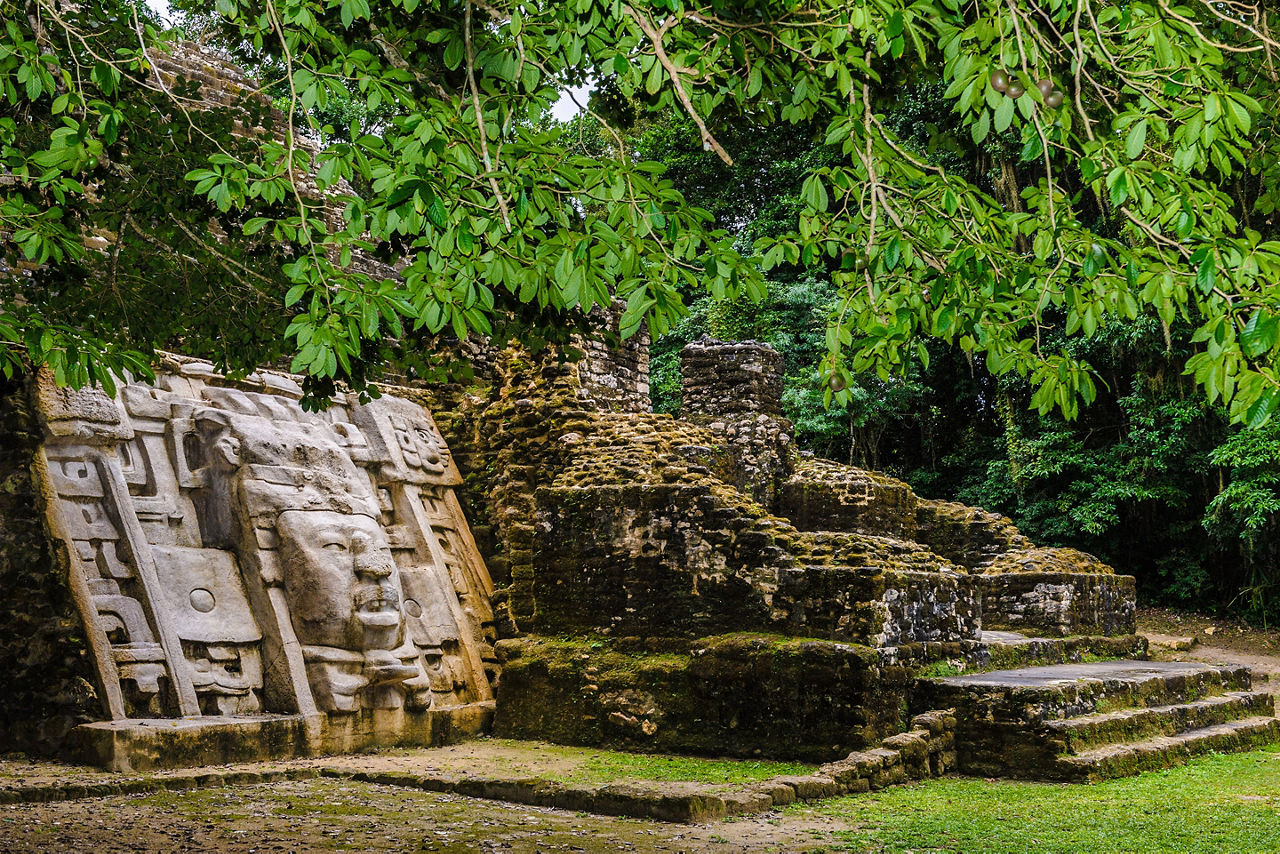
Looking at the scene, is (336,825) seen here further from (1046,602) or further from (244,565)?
(1046,602)

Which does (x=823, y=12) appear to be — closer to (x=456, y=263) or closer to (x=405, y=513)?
(x=456, y=263)

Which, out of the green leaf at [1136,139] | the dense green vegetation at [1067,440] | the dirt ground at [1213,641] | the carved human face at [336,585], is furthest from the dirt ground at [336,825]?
the dense green vegetation at [1067,440]

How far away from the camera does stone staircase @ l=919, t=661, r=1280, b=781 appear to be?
751 centimetres

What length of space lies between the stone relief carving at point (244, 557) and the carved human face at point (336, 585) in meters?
0.01

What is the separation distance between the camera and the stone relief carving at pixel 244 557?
7188 mm

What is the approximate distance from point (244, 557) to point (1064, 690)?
19.8ft

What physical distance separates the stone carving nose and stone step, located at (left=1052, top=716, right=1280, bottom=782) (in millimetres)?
4997

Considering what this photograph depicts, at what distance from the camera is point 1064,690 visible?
7.93 meters

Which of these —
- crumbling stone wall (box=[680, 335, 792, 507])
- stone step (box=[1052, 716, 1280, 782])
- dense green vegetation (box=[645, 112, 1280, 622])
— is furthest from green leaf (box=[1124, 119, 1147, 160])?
dense green vegetation (box=[645, 112, 1280, 622])

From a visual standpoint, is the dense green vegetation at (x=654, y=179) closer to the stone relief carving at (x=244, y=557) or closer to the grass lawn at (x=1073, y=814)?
the stone relief carving at (x=244, y=557)

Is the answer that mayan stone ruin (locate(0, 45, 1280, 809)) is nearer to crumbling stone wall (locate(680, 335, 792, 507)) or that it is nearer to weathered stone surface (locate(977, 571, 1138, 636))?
weathered stone surface (locate(977, 571, 1138, 636))

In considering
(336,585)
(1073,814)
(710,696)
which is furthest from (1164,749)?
(336,585)

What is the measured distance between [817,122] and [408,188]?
8.01 feet

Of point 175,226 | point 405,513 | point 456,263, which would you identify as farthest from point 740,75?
point 405,513
